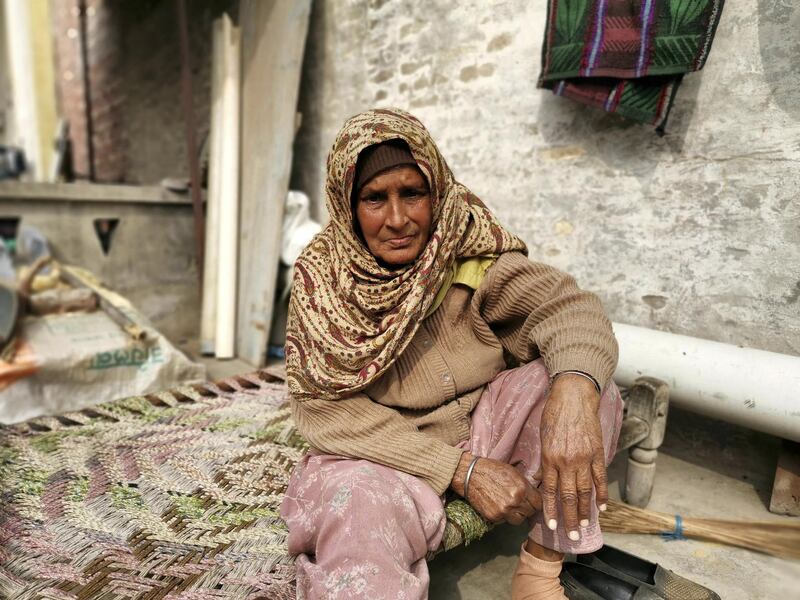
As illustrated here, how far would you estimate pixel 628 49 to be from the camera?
7.13ft

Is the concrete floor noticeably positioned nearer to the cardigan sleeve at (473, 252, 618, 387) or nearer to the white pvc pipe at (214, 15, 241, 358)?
the cardigan sleeve at (473, 252, 618, 387)

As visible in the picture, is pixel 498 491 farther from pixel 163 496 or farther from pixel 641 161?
pixel 641 161

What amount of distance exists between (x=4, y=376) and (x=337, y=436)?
7.28 ft

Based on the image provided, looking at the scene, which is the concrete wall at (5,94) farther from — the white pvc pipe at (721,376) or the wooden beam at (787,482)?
the wooden beam at (787,482)

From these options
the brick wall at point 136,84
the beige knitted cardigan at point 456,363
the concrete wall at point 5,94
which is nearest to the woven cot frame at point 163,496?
the beige knitted cardigan at point 456,363

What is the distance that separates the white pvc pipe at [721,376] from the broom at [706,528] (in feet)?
1.10

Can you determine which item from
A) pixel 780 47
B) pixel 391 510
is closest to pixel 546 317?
pixel 391 510

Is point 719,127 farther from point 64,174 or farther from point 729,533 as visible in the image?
point 64,174

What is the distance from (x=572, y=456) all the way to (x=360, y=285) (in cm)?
72

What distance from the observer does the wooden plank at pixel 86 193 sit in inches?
147

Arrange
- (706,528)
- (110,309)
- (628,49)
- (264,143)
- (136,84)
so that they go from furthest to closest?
1. (136,84)
2. (264,143)
3. (110,309)
4. (628,49)
5. (706,528)

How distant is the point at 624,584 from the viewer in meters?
1.48

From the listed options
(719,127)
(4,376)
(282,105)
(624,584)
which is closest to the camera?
(624,584)

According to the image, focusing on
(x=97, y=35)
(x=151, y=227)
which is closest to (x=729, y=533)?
(x=151, y=227)
